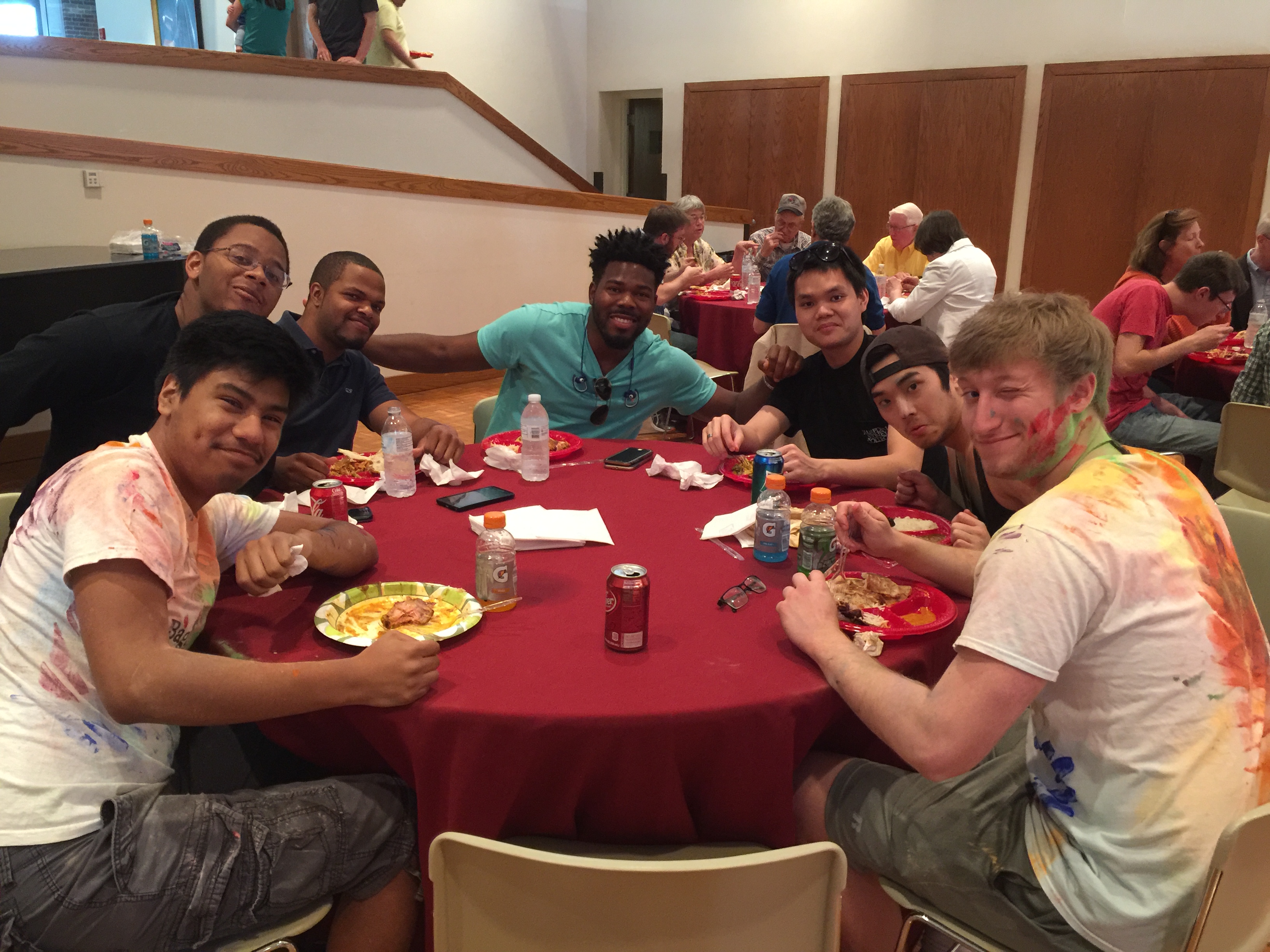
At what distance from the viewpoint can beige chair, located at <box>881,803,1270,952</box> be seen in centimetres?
118

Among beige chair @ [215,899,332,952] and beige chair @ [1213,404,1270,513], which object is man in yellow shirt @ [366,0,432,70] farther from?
beige chair @ [215,899,332,952]

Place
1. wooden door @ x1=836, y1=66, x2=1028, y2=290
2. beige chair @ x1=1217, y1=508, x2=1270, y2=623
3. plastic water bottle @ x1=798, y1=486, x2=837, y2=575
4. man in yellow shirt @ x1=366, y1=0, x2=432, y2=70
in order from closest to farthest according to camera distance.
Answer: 1. plastic water bottle @ x1=798, y1=486, x2=837, y2=575
2. beige chair @ x1=1217, y1=508, x2=1270, y2=623
3. man in yellow shirt @ x1=366, y1=0, x2=432, y2=70
4. wooden door @ x1=836, y1=66, x2=1028, y2=290

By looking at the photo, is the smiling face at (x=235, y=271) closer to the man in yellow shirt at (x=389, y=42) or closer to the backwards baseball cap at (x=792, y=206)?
the backwards baseball cap at (x=792, y=206)

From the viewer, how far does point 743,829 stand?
1.53 metres

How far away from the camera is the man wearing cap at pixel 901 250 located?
7246 mm

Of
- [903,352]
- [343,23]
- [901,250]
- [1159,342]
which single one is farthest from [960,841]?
[343,23]

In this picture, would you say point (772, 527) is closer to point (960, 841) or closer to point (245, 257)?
point (960, 841)

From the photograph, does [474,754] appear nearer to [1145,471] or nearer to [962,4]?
[1145,471]

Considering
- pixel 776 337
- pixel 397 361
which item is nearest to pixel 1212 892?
pixel 397 361

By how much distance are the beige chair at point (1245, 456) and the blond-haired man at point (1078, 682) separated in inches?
91.4

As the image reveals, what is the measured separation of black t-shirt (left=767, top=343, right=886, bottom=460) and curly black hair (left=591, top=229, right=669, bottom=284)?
66 cm

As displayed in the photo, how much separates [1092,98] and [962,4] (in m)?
1.65

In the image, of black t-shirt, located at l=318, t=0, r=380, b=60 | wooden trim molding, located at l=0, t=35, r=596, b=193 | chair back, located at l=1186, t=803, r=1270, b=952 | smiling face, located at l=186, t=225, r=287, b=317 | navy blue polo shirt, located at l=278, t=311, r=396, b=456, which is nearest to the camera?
chair back, located at l=1186, t=803, r=1270, b=952

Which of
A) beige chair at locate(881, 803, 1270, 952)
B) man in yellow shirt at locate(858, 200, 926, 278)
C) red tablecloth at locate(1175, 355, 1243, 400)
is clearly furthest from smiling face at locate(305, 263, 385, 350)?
man in yellow shirt at locate(858, 200, 926, 278)
